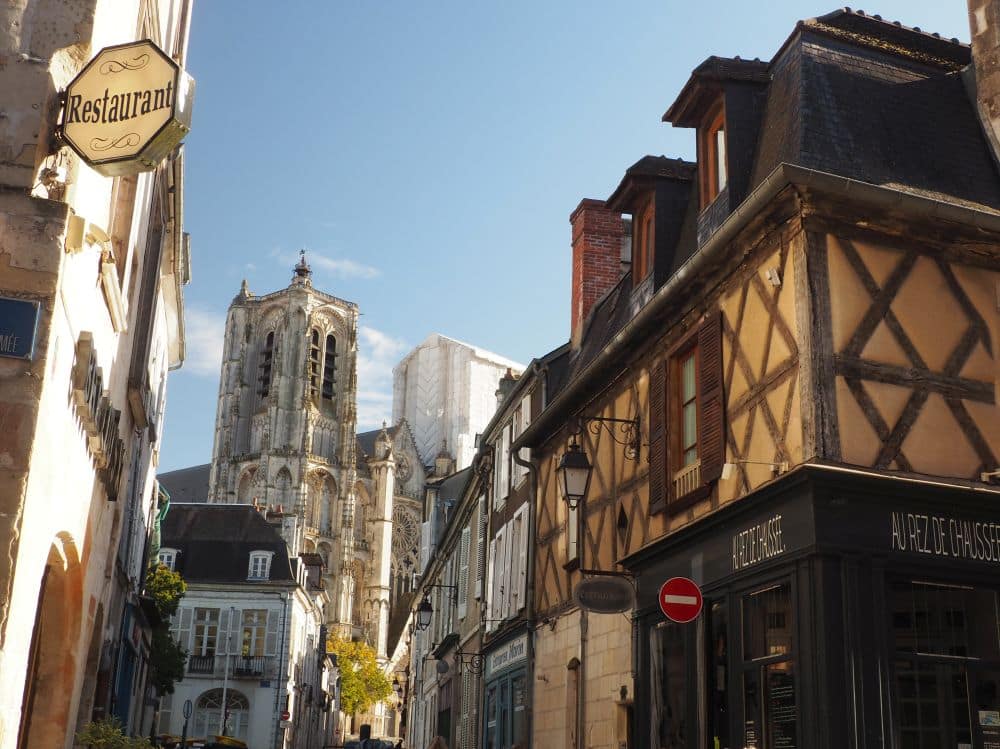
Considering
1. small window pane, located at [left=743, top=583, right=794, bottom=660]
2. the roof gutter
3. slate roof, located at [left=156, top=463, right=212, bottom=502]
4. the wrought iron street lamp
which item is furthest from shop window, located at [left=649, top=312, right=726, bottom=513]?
slate roof, located at [left=156, top=463, right=212, bottom=502]

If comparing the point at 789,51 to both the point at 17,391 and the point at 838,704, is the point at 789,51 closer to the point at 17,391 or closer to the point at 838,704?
the point at 838,704

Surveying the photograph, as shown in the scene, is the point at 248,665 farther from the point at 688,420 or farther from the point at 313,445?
the point at 313,445

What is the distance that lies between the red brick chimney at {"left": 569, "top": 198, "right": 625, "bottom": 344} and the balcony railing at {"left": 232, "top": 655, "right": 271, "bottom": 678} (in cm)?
2412

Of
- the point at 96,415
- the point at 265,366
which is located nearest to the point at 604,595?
the point at 96,415

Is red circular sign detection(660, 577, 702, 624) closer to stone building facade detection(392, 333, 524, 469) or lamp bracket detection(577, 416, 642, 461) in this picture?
lamp bracket detection(577, 416, 642, 461)

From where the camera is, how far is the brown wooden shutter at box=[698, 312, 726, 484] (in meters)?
8.44

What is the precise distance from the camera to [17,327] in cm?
523

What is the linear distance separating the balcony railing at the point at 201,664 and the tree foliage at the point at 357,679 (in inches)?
1012

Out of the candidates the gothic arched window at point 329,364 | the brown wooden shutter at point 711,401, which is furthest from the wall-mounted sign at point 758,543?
the gothic arched window at point 329,364

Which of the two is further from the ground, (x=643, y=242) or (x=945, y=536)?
(x=643, y=242)

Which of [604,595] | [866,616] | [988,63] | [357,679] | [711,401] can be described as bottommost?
[866,616]

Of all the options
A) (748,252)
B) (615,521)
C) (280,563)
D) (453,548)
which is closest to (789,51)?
(748,252)

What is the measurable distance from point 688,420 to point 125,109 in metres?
5.37

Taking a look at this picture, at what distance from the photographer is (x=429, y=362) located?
80.2m
